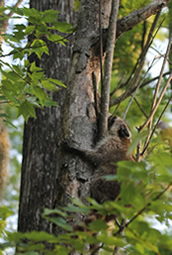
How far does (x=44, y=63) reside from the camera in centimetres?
376

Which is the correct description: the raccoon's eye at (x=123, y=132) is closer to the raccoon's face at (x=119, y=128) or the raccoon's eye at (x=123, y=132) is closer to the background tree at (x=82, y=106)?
the raccoon's face at (x=119, y=128)

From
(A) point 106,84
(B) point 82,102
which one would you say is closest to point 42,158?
(B) point 82,102

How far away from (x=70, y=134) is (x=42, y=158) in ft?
4.88

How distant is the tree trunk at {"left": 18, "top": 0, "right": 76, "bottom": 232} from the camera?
322 centimetres

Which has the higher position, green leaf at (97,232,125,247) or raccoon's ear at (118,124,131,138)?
raccoon's ear at (118,124,131,138)

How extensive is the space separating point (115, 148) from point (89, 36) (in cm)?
73

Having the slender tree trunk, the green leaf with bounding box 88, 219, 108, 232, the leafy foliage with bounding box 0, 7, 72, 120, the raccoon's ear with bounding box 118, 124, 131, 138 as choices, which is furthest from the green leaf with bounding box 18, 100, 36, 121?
the green leaf with bounding box 88, 219, 108, 232

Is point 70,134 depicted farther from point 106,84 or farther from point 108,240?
point 108,240

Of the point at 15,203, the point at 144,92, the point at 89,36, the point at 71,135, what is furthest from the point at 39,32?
the point at 15,203

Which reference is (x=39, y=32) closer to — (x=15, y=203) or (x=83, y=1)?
(x=83, y=1)

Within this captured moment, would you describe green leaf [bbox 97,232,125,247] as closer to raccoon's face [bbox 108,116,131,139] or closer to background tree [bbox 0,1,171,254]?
background tree [bbox 0,1,171,254]

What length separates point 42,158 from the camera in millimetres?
3408

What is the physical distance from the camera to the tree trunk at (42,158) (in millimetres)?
3217

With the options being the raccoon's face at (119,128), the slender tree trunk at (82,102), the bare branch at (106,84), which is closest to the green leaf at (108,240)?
the slender tree trunk at (82,102)
